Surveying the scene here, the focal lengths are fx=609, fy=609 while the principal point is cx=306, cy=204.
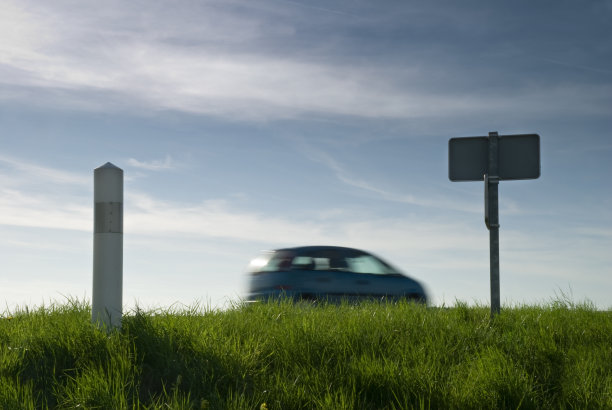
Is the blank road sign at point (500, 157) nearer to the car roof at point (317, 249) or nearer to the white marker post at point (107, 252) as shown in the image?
the car roof at point (317, 249)

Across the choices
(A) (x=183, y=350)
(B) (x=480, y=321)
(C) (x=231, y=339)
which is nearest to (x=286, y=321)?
(C) (x=231, y=339)

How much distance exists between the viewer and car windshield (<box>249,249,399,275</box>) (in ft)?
33.3

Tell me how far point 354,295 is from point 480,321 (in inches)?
113

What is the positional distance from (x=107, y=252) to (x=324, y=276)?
476 cm

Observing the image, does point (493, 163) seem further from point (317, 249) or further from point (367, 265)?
point (317, 249)

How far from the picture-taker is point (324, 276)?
10.1 m

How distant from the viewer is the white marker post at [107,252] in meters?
6.01

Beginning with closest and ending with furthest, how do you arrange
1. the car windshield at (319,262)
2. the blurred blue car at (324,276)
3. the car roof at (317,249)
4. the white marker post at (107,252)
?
1. the white marker post at (107,252)
2. the blurred blue car at (324,276)
3. the car windshield at (319,262)
4. the car roof at (317,249)

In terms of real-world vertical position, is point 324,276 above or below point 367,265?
below

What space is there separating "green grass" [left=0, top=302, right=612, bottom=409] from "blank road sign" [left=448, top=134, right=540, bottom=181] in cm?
264

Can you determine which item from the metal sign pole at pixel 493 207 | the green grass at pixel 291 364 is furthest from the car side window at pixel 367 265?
the green grass at pixel 291 364

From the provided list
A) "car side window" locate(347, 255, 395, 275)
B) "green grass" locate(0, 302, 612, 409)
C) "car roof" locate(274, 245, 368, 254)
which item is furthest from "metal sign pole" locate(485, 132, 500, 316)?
"car roof" locate(274, 245, 368, 254)

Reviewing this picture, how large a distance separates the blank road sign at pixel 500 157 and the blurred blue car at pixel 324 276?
2.20 m

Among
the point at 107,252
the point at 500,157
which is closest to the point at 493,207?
the point at 500,157
